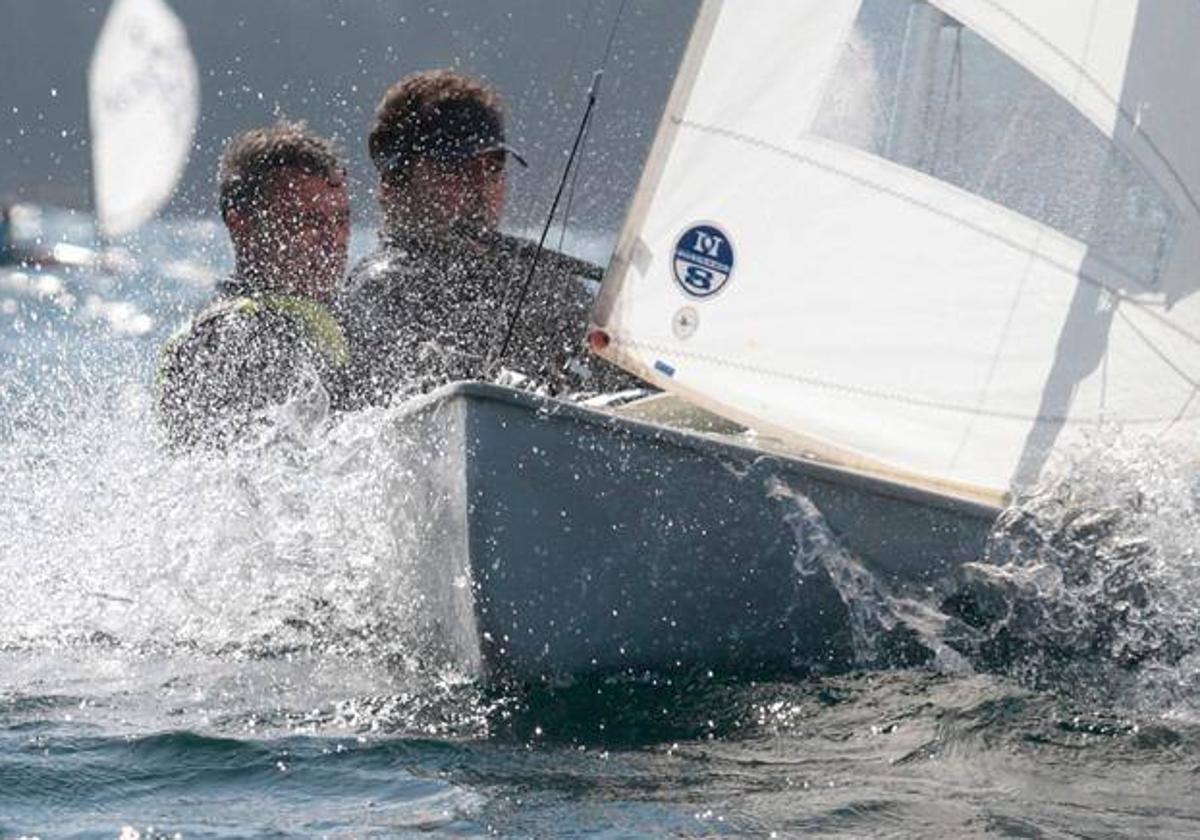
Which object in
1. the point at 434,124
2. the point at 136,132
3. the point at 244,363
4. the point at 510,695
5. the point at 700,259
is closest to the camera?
the point at 510,695

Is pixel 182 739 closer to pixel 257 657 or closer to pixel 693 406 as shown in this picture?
pixel 257 657

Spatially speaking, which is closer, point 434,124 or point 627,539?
point 627,539

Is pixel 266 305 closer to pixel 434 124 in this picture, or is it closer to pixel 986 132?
pixel 434 124

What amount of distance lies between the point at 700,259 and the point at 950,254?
39 cm

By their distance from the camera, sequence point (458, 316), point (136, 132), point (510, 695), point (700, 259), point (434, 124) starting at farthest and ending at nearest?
point (136, 132), point (434, 124), point (458, 316), point (700, 259), point (510, 695)

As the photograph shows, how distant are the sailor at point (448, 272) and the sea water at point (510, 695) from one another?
0.29 meters

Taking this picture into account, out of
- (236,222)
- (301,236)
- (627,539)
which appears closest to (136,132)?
(236,222)

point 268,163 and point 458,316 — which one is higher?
point 268,163

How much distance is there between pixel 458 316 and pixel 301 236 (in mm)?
352

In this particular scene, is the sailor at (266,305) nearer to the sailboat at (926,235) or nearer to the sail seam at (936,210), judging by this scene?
the sailboat at (926,235)

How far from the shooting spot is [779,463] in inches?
136

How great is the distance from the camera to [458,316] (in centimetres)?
433

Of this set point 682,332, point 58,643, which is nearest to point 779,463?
point 682,332

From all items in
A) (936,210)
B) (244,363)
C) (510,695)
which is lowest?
(510,695)
